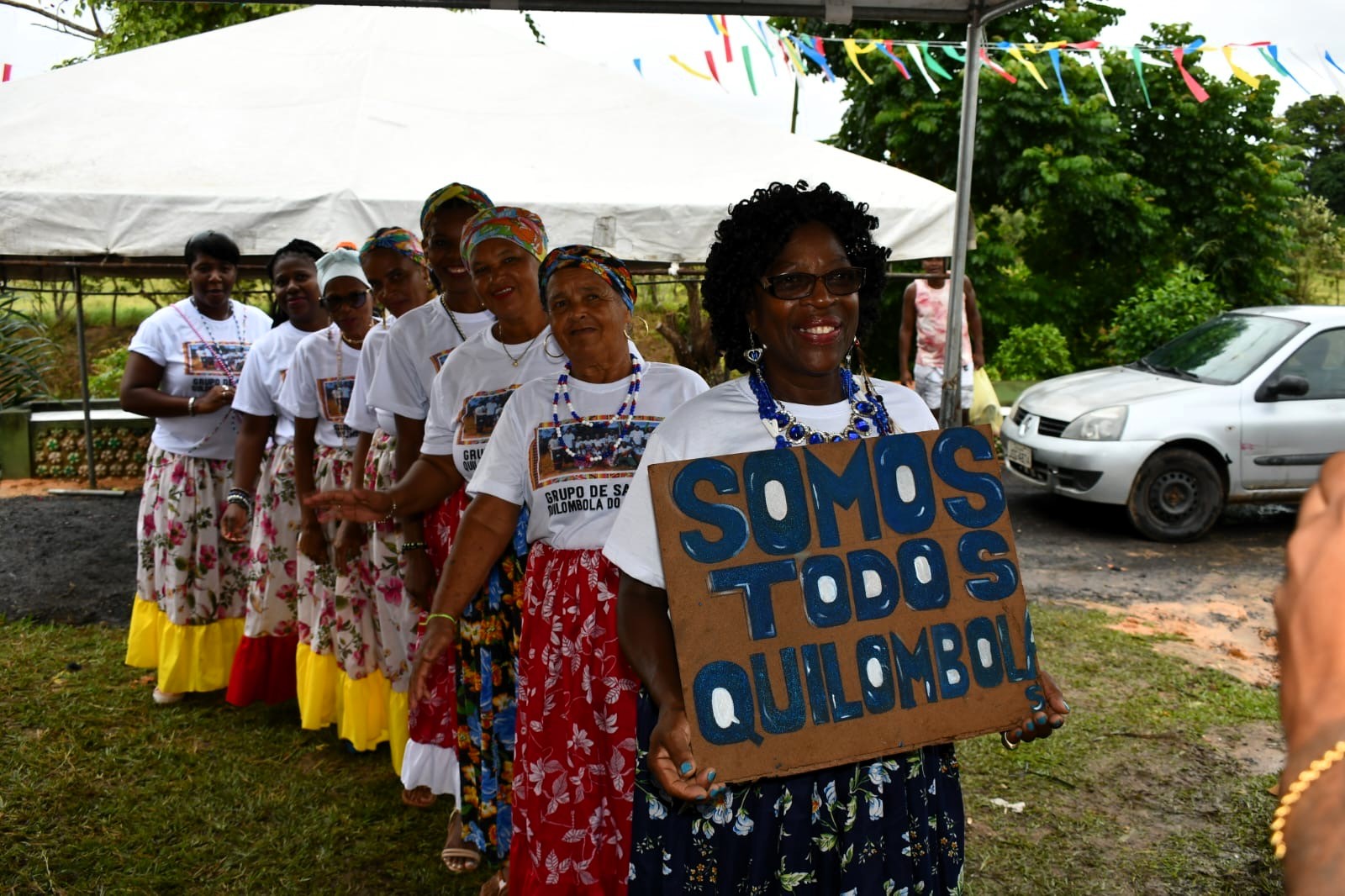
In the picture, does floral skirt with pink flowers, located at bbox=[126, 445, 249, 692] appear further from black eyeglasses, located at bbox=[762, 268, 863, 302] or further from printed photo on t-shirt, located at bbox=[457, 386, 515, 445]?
black eyeglasses, located at bbox=[762, 268, 863, 302]

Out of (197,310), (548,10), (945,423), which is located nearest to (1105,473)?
(945,423)

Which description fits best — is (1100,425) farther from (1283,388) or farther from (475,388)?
(475,388)

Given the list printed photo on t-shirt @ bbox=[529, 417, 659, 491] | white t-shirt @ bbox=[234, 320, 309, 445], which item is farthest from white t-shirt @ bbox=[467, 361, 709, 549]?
white t-shirt @ bbox=[234, 320, 309, 445]

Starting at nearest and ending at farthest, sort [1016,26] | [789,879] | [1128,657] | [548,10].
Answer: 1. [789,879]
2. [548,10]
3. [1128,657]
4. [1016,26]

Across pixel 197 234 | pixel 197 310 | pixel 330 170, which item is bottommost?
pixel 197 310

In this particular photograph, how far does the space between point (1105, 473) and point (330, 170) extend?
18.8 feet

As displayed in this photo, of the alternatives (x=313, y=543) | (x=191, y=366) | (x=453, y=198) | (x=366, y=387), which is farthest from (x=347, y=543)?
(x=191, y=366)

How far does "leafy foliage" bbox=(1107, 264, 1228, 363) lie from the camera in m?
12.8

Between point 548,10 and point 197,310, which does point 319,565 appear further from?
point 548,10

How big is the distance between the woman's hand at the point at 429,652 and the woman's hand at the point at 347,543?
1.46 m

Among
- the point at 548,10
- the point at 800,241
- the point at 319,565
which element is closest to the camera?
the point at 800,241

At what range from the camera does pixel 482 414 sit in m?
3.12

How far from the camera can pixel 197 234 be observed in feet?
16.2

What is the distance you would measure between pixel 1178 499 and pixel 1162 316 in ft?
19.2
